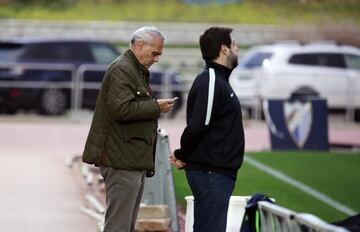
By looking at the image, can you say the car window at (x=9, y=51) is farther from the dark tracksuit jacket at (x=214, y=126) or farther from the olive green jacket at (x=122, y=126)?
the dark tracksuit jacket at (x=214, y=126)

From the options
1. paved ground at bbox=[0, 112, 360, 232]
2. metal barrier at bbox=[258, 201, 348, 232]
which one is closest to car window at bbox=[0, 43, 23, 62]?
paved ground at bbox=[0, 112, 360, 232]

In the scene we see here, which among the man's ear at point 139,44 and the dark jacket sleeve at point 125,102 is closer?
the dark jacket sleeve at point 125,102

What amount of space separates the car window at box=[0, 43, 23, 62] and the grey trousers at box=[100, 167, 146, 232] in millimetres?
19529

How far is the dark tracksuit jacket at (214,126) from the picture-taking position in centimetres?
864

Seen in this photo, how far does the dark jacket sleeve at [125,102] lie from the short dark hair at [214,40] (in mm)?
614

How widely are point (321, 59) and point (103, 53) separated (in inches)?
211

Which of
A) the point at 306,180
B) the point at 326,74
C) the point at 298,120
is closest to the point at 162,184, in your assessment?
the point at 306,180

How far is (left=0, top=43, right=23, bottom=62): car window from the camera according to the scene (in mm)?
28406

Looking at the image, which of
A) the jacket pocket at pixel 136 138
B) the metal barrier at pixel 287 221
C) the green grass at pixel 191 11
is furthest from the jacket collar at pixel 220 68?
the green grass at pixel 191 11

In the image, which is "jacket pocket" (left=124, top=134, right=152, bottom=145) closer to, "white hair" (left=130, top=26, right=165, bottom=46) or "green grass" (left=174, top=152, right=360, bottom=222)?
"white hair" (left=130, top=26, right=165, bottom=46)

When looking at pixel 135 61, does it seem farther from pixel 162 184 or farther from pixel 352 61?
pixel 352 61

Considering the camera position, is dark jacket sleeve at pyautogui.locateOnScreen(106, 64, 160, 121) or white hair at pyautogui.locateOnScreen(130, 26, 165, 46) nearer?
dark jacket sleeve at pyautogui.locateOnScreen(106, 64, 160, 121)

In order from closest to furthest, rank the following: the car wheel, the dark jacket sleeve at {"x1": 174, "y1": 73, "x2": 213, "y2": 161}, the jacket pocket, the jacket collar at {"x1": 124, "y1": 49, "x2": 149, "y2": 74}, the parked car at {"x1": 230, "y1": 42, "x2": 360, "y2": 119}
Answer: the dark jacket sleeve at {"x1": 174, "y1": 73, "x2": 213, "y2": 161}
the jacket pocket
the jacket collar at {"x1": 124, "y1": 49, "x2": 149, "y2": 74}
the car wheel
the parked car at {"x1": 230, "y1": 42, "x2": 360, "y2": 119}

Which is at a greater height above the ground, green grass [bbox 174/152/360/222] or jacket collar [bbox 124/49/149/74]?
jacket collar [bbox 124/49/149/74]
